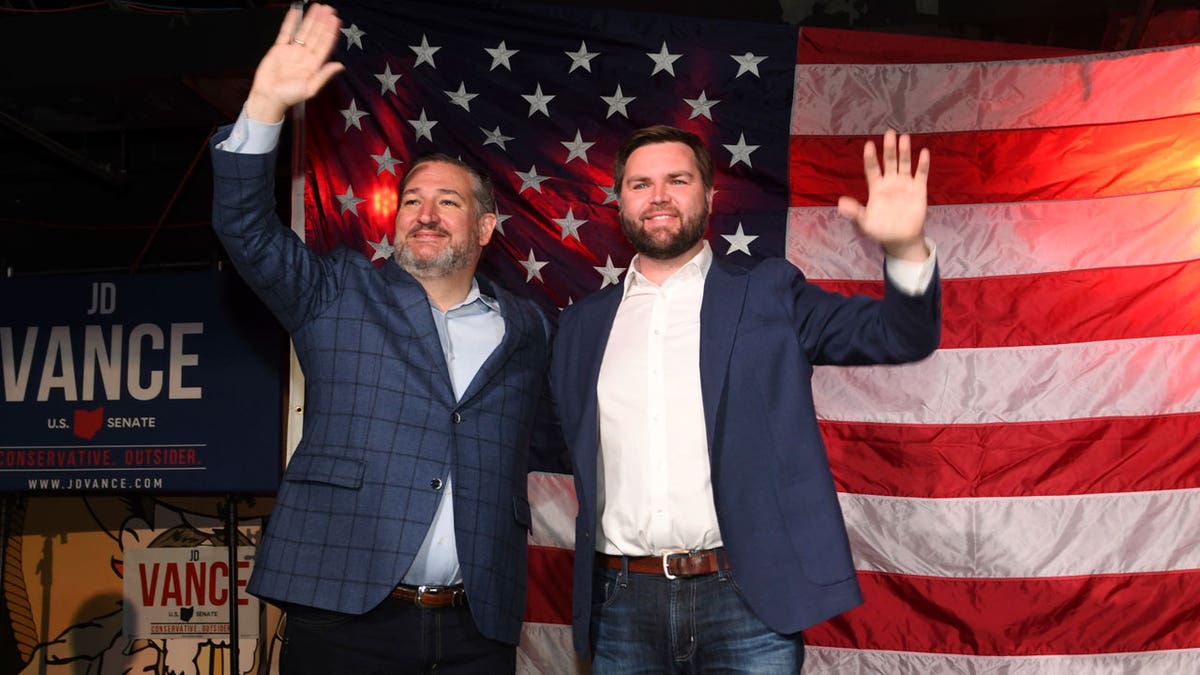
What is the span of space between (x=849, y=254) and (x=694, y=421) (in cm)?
146

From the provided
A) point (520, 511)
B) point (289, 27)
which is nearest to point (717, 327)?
point (520, 511)

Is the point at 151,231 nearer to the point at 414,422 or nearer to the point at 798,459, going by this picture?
the point at 414,422

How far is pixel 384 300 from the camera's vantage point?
2.26 metres

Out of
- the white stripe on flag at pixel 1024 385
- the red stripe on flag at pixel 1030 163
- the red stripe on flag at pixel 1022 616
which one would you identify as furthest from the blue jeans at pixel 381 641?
the red stripe on flag at pixel 1030 163

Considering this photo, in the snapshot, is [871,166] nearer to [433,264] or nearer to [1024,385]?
[433,264]

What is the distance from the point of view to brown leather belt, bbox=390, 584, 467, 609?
2.08 metres

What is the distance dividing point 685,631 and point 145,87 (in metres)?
2.98

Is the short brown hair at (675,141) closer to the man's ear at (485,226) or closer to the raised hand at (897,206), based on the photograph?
the man's ear at (485,226)

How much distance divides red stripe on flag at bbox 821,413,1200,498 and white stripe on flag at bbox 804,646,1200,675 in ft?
1.53

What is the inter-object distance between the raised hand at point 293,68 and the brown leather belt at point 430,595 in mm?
950

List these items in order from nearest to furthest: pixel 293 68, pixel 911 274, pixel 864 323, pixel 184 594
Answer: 1. pixel 911 274
2. pixel 864 323
3. pixel 293 68
4. pixel 184 594

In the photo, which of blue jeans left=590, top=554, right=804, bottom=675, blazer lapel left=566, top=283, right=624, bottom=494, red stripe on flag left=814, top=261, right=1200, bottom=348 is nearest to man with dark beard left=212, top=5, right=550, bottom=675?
blazer lapel left=566, top=283, right=624, bottom=494

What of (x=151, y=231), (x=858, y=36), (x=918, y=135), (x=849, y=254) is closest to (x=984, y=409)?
(x=849, y=254)

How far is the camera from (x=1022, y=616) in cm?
306
